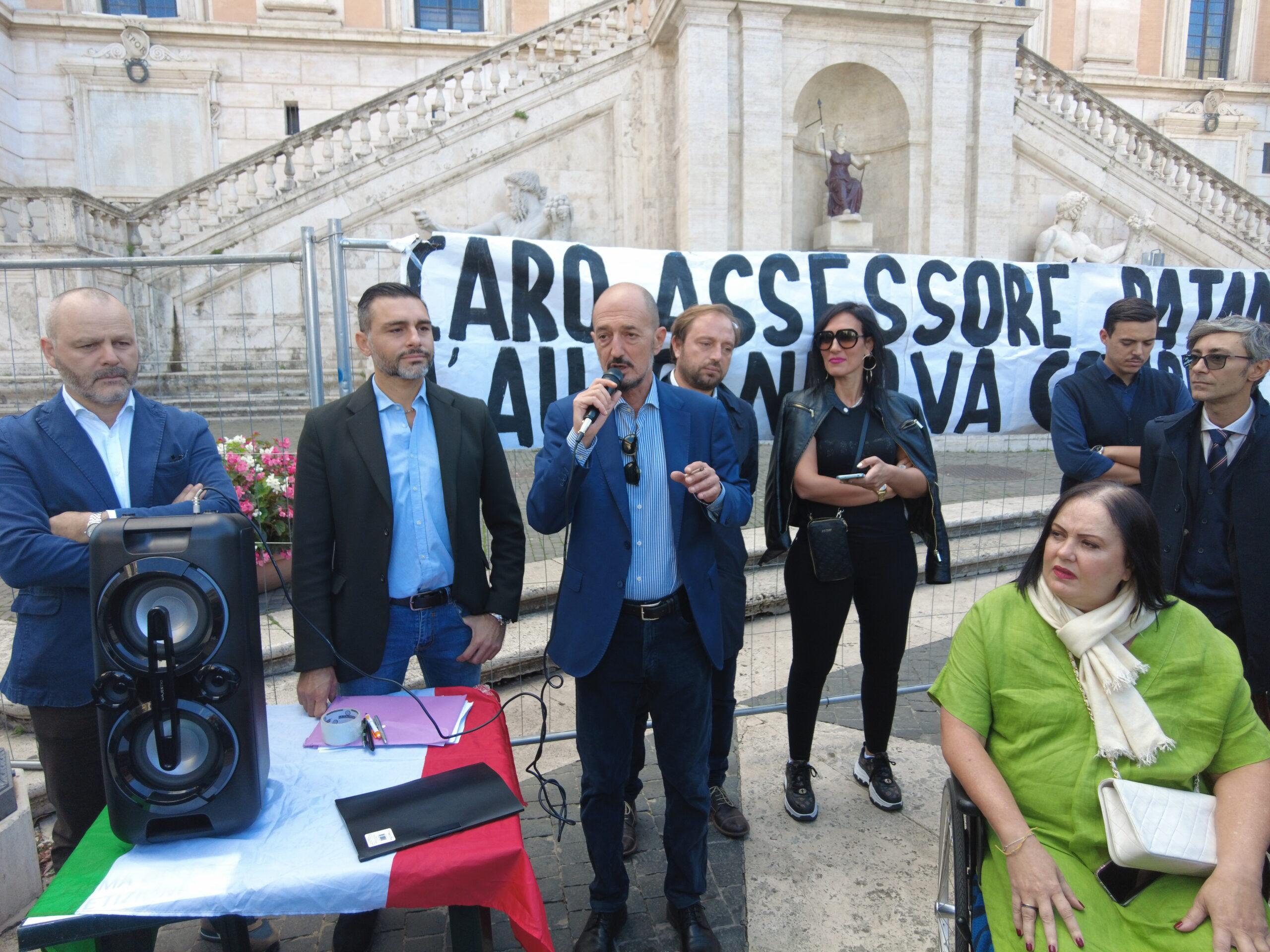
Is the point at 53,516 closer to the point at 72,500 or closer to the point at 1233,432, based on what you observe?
the point at 72,500

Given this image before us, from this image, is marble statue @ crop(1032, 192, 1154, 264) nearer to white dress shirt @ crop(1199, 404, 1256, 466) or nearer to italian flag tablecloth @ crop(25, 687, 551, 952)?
white dress shirt @ crop(1199, 404, 1256, 466)

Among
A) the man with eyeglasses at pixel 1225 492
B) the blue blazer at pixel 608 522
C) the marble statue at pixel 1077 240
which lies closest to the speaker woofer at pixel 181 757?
the blue blazer at pixel 608 522

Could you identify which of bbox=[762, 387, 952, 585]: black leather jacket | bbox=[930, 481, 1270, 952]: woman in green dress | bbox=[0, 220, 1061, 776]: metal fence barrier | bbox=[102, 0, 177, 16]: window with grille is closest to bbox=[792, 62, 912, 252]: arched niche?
bbox=[0, 220, 1061, 776]: metal fence barrier

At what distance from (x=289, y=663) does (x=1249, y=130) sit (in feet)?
97.9

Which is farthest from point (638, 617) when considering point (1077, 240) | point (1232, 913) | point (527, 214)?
point (1077, 240)

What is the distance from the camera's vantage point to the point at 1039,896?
6.22 feet

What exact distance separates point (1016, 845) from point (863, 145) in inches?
590

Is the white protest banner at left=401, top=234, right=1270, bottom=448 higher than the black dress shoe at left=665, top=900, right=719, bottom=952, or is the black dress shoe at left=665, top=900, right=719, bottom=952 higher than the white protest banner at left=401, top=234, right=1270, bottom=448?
the white protest banner at left=401, top=234, right=1270, bottom=448

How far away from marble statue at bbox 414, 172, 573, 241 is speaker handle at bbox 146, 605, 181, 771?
11.9m

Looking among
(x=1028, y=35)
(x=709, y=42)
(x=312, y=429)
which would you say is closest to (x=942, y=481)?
(x=312, y=429)

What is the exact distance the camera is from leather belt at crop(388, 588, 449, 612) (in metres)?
→ 2.66

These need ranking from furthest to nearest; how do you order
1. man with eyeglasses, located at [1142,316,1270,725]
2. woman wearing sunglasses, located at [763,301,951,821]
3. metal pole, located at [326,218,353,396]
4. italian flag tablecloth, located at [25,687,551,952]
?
metal pole, located at [326,218,353,396], woman wearing sunglasses, located at [763,301,951,821], man with eyeglasses, located at [1142,316,1270,725], italian flag tablecloth, located at [25,687,551,952]

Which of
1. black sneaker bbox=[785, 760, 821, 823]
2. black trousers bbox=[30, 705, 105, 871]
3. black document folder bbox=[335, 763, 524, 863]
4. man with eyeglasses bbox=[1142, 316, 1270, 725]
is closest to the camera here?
black document folder bbox=[335, 763, 524, 863]

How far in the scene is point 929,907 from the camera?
2.82 metres
